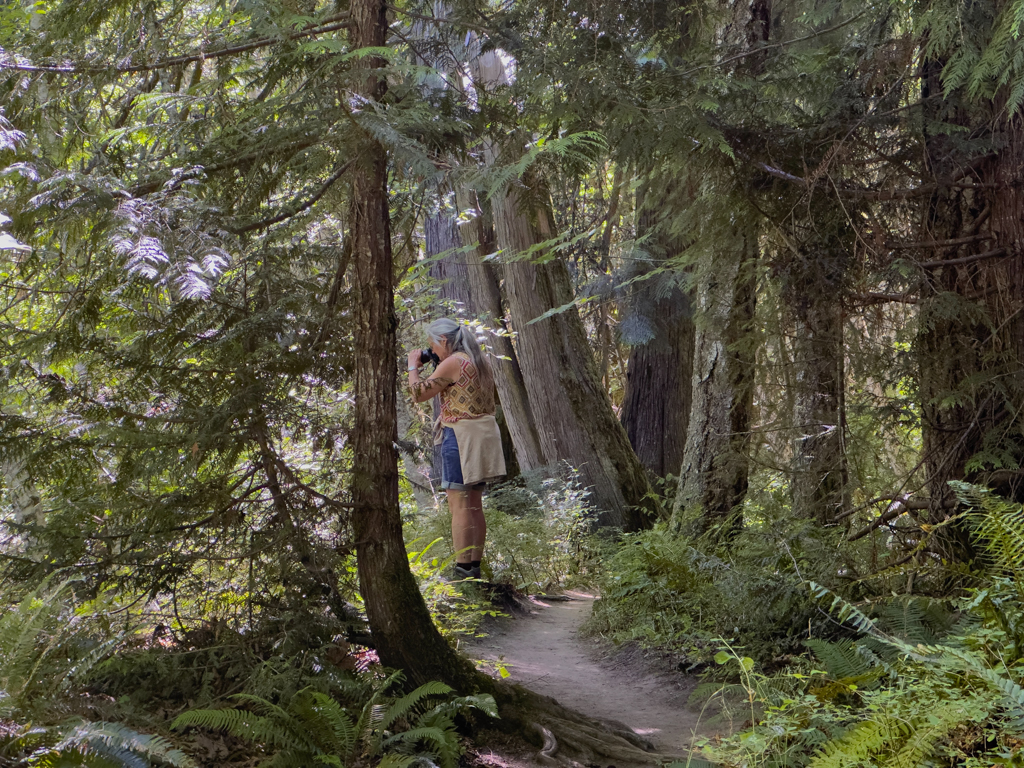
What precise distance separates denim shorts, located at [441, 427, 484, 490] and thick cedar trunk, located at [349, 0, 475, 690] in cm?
269

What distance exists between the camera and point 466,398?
6.89 m

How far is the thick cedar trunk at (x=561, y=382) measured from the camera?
10.7 metres

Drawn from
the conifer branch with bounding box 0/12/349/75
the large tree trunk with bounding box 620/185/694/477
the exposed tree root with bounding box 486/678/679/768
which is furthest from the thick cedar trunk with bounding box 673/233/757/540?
the conifer branch with bounding box 0/12/349/75

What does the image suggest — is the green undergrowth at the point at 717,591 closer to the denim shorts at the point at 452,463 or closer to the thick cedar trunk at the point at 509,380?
the denim shorts at the point at 452,463

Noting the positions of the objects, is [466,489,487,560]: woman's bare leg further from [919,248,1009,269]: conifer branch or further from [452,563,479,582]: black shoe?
[919,248,1009,269]: conifer branch

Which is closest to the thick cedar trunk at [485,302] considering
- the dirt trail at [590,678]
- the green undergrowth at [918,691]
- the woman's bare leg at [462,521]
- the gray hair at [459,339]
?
the gray hair at [459,339]

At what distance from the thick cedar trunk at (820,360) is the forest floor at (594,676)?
1.67m

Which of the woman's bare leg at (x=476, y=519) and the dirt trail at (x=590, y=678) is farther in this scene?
the woman's bare leg at (x=476, y=519)

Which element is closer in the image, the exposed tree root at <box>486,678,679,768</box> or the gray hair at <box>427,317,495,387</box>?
the exposed tree root at <box>486,678,679,768</box>

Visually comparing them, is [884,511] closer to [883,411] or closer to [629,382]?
[883,411]

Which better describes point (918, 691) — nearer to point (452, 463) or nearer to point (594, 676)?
point (594, 676)

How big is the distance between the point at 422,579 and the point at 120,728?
3.33 m

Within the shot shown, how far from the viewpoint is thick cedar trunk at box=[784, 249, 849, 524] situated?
5.16 metres

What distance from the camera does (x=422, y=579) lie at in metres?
6.14
